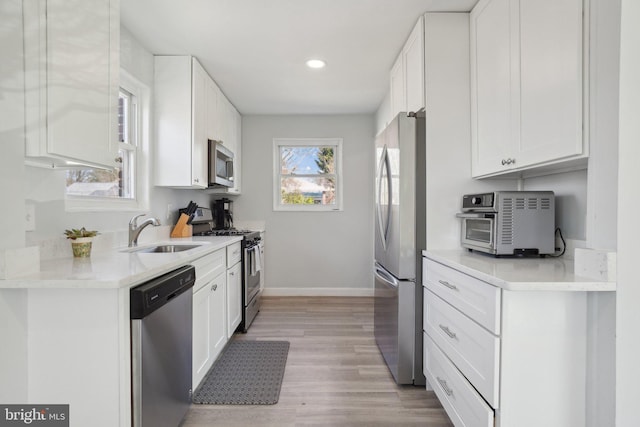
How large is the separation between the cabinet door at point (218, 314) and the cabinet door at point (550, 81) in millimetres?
2089

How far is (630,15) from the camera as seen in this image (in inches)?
44.9

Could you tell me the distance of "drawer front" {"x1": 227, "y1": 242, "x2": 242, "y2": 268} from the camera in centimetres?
285

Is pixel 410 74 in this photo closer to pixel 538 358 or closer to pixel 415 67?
pixel 415 67

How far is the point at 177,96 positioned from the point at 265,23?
3.29 ft

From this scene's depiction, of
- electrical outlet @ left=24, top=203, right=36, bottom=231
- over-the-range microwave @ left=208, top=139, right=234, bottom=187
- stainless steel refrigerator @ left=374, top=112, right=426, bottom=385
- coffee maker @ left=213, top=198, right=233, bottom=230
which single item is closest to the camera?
electrical outlet @ left=24, top=203, right=36, bottom=231

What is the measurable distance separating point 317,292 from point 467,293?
3.20 m

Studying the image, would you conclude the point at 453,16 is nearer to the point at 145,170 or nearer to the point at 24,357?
the point at 145,170

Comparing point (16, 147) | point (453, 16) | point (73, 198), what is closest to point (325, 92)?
point (453, 16)

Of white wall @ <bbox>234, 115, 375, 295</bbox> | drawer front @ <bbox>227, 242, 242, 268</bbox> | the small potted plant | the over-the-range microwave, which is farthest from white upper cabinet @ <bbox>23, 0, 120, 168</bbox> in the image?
white wall @ <bbox>234, 115, 375, 295</bbox>

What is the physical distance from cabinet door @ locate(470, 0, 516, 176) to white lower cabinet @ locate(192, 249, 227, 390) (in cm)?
189

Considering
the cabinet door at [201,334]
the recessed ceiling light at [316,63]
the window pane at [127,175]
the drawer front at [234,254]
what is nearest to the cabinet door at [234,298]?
the drawer front at [234,254]

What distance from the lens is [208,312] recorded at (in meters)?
2.30

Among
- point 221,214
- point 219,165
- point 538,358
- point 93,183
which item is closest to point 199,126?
point 219,165

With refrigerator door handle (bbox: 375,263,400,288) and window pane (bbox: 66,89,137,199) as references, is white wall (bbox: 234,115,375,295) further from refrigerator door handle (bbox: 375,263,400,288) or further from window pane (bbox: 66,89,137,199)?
window pane (bbox: 66,89,137,199)
